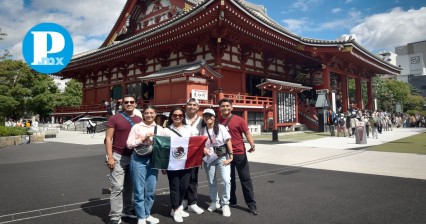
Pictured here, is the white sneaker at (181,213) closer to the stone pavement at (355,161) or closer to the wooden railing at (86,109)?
the stone pavement at (355,161)

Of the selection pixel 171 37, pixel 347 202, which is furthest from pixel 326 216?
pixel 171 37

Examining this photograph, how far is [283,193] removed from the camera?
189 inches

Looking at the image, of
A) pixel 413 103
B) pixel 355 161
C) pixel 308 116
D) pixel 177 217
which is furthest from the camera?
pixel 413 103

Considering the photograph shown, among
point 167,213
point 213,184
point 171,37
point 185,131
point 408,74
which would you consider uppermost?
point 408,74

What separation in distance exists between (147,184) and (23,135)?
1582 cm

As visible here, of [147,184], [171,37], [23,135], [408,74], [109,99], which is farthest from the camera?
[408,74]

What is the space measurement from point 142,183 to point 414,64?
102 metres

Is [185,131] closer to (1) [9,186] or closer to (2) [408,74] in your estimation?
(1) [9,186]

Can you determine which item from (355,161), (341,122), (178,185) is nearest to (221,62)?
(341,122)

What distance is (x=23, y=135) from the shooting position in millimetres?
15625

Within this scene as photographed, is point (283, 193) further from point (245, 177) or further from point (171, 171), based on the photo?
point (171, 171)

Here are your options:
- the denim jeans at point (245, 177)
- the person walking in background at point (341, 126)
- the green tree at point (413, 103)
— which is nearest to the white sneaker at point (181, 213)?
the denim jeans at point (245, 177)

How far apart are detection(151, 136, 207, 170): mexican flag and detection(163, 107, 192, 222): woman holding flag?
3.4 inches

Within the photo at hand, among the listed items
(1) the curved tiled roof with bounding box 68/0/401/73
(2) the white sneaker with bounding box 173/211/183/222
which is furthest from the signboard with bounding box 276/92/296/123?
(2) the white sneaker with bounding box 173/211/183/222
